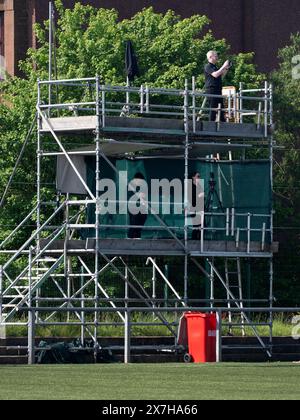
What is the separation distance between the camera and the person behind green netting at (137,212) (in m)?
35.0

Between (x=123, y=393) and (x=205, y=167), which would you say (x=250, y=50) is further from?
(x=123, y=393)

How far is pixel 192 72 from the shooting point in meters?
58.2

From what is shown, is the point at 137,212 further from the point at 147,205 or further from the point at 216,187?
the point at 216,187

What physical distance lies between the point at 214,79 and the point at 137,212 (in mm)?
3230

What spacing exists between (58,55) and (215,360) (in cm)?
2932

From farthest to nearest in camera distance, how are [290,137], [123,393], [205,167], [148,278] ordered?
[290,137]
[148,278]
[205,167]
[123,393]

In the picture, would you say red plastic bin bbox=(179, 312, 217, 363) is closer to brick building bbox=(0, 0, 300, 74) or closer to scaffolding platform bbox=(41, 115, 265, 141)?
scaffolding platform bbox=(41, 115, 265, 141)

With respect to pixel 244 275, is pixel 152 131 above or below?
above

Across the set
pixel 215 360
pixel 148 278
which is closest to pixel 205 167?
pixel 215 360

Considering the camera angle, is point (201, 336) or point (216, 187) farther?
point (216, 187)

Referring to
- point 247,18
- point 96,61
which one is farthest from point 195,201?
point 247,18

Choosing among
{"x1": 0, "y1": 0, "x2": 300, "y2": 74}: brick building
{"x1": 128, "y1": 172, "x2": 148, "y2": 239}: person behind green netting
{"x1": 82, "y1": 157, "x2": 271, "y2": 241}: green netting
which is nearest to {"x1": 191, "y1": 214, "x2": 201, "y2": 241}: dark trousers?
{"x1": 82, "y1": 157, "x2": 271, "y2": 241}: green netting

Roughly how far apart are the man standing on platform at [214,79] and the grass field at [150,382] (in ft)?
26.3

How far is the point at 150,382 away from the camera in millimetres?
22484
